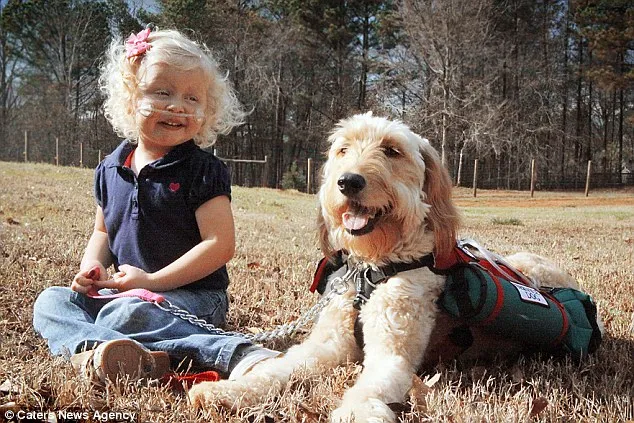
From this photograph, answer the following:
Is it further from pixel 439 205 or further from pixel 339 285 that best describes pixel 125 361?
pixel 439 205

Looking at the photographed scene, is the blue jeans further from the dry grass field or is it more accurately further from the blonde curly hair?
the blonde curly hair

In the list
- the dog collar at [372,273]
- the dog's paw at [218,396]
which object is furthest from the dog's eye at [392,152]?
the dog's paw at [218,396]

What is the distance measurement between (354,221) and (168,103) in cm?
117

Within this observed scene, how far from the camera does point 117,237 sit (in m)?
2.94

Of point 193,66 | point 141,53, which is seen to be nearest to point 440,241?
point 193,66

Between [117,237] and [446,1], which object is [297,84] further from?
[117,237]

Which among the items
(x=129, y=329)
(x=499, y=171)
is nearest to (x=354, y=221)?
(x=129, y=329)

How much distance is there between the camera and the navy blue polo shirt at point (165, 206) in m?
2.82

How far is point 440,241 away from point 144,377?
1290mm

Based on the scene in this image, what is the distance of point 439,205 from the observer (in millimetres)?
2516

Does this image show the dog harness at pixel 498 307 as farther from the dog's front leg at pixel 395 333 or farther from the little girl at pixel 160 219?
the little girl at pixel 160 219

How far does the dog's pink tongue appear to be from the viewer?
2357 mm

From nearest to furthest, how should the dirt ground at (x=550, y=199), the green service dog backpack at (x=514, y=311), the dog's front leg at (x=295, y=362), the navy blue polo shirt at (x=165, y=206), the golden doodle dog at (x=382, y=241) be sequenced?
1. the dog's front leg at (x=295, y=362)
2. the golden doodle dog at (x=382, y=241)
3. the green service dog backpack at (x=514, y=311)
4. the navy blue polo shirt at (x=165, y=206)
5. the dirt ground at (x=550, y=199)

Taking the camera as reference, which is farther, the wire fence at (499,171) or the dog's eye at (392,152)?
the wire fence at (499,171)
